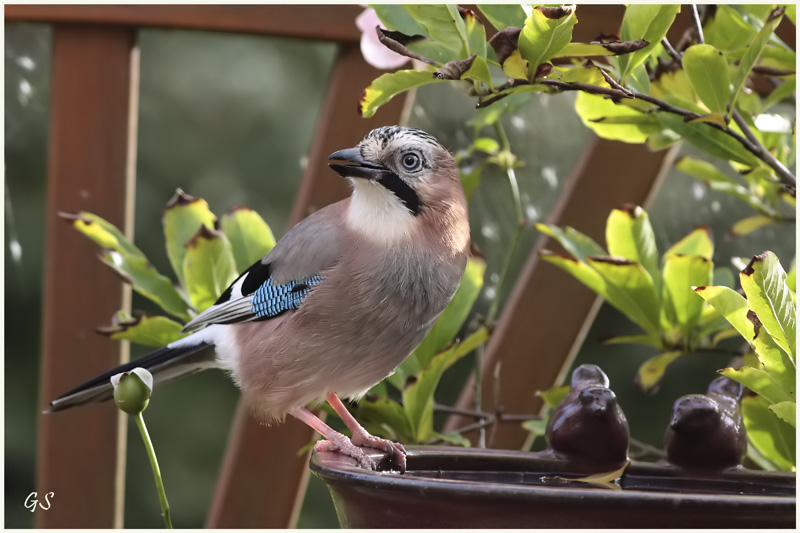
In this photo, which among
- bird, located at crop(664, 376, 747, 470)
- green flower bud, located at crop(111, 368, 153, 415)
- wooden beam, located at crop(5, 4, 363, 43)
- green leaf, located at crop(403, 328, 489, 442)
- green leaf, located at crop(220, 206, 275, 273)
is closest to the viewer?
green flower bud, located at crop(111, 368, 153, 415)

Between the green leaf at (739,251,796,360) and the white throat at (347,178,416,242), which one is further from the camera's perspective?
the white throat at (347,178,416,242)

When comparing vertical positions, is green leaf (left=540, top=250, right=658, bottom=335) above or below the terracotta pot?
above

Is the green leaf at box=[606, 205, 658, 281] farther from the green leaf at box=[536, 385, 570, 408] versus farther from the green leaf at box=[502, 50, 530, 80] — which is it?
the green leaf at box=[502, 50, 530, 80]

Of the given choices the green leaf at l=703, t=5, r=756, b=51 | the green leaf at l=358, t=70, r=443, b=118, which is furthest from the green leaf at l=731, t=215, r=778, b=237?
the green leaf at l=358, t=70, r=443, b=118

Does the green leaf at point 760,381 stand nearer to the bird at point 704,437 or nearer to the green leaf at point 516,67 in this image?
the bird at point 704,437

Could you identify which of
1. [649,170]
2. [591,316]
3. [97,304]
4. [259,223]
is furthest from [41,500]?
[649,170]

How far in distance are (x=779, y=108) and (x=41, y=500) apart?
139cm

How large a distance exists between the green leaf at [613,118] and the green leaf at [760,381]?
28cm

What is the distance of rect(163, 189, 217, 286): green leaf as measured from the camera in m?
1.06

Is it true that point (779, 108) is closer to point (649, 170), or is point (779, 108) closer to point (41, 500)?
point (649, 170)

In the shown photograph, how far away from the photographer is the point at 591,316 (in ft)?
4.84

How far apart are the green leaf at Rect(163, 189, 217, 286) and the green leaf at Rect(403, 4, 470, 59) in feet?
1.53

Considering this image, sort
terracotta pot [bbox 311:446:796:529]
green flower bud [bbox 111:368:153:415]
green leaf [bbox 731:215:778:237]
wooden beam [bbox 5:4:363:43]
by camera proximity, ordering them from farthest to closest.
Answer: wooden beam [bbox 5:4:363:43] < green leaf [bbox 731:215:778:237] < green flower bud [bbox 111:368:153:415] < terracotta pot [bbox 311:446:796:529]

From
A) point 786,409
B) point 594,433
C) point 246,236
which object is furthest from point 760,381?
point 246,236
